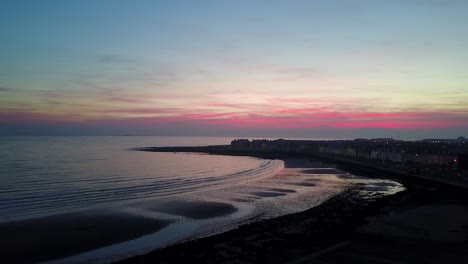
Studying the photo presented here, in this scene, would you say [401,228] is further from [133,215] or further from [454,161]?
[454,161]

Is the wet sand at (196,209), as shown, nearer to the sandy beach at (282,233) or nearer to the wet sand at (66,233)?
the sandy beach at (282,233)

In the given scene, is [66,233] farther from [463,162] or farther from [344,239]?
[463,162]

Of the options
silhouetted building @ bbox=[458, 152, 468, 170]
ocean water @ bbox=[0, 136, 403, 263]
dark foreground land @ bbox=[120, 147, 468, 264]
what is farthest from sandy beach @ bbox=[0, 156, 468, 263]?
silhouetted building @ bbox=[458, 152, 468, 170]

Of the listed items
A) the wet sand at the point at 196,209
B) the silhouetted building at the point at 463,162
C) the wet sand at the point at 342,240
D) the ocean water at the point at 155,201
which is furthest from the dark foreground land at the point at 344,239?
the silhouetted building at the point at 463,162

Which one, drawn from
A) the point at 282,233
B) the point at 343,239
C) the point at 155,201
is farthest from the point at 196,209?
the point at 343,239

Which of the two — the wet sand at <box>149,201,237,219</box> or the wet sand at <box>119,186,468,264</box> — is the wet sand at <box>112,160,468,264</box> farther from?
the wet sand at <box>149,201,237,219</box>

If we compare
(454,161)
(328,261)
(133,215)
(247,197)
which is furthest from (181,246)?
(454,161)
